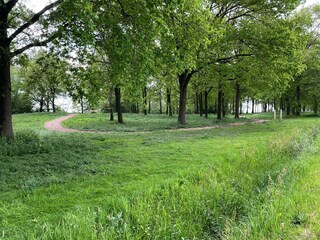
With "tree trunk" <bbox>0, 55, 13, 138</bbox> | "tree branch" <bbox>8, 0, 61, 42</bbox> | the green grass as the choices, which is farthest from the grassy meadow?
the green grass

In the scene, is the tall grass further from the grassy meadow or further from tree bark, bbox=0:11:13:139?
tree bark, bbox=0:11:13:139

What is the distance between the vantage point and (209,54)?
19.6m

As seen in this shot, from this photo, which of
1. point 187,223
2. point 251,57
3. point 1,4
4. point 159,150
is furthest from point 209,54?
point 187,223

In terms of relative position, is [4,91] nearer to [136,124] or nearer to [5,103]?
[5,103]

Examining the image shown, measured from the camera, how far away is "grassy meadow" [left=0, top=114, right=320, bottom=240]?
3711 millimetres

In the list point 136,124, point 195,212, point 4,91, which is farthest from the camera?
point 136,124

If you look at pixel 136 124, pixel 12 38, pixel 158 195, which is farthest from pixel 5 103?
pixel 136 124

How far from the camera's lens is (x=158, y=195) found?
5.18 meters

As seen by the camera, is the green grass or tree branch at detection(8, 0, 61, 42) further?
the green grass

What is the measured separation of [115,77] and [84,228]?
8.04 meters

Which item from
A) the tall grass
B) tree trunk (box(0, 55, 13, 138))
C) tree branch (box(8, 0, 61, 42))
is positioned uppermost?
tree branch (box(8, 0, 61, 42))

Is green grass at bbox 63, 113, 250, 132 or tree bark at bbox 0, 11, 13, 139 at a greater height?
tree bark at bbox 0, 11, 13, 139

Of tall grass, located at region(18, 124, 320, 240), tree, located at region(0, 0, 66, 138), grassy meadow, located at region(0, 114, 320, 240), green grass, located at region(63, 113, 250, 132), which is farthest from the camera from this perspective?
green grass, located at region(63, 113, 250, 132)

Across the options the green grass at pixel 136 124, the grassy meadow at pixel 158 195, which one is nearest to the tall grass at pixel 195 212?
the grassy meadow at pixel 158 195
